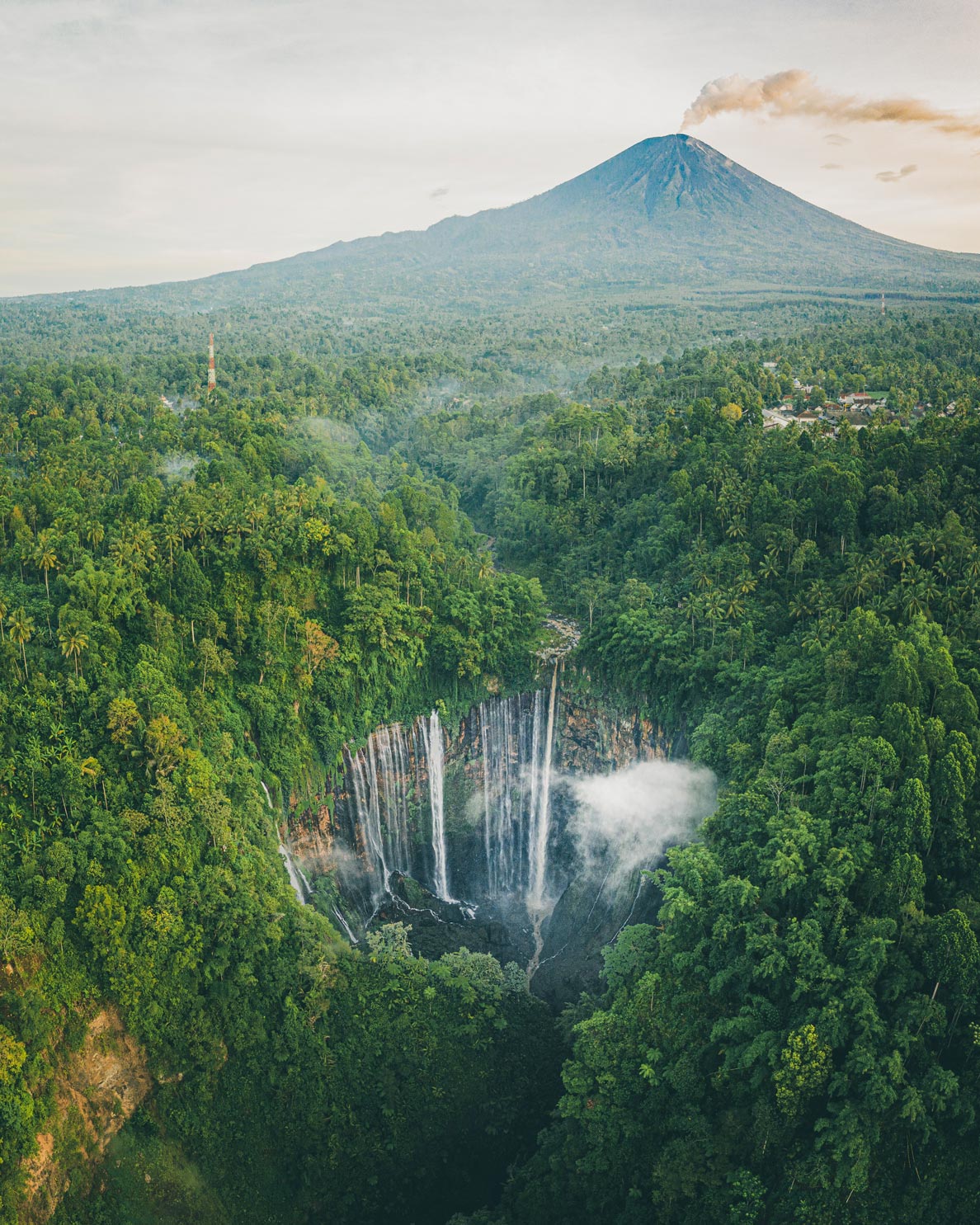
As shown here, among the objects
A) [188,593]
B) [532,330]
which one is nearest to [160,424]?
[188,593]

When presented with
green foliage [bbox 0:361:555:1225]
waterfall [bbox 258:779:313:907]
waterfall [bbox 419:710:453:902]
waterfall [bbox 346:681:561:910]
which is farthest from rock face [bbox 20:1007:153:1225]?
waterfall [bbox 419:710:453:902]

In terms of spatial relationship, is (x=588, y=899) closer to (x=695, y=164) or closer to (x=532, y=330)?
(x=532, y=330)

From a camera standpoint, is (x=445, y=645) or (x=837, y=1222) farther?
(x=445, y=645)

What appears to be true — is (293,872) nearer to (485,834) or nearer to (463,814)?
(463,814)

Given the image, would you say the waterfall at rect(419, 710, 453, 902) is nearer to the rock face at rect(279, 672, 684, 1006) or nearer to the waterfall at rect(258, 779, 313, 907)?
the rock face at rect(279, 672, 684, 1006)

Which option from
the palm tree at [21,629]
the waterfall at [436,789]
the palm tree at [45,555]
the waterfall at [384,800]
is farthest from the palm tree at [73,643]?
the waterfall at [436,789]

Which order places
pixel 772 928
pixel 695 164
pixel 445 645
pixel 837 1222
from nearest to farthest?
1. pixel 837 1222
2. pixel 772 928
3. pixel 445 645
4. pixel 695 164

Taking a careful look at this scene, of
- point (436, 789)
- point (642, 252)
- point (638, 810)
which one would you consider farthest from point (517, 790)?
point (642, 252)
